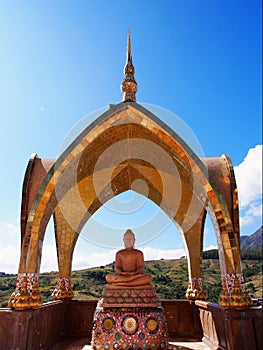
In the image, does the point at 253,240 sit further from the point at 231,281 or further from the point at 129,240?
the point at 129,240

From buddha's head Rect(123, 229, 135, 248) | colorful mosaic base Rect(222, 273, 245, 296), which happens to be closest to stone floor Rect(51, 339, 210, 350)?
colorful mosaic base Rect(222, 273, 245, 296)

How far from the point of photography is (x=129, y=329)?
17.6 feet

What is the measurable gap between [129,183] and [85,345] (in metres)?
5.39

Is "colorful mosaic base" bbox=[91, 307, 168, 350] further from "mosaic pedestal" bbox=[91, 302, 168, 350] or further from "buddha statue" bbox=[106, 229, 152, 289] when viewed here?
"buddha statue" bbox=[106, 229, 152, 289]

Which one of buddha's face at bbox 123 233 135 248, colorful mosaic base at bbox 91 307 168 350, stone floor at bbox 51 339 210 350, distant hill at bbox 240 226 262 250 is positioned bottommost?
stone floor at bbox 51 339 210 350

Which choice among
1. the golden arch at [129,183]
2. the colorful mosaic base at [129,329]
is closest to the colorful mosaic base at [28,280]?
the golden arch at [129,183]

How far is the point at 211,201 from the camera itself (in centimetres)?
633

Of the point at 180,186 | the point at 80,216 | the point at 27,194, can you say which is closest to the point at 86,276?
the point at 80,216

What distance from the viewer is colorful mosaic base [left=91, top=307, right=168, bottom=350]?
5277 mm

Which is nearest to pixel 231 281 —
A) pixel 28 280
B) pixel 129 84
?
pixel 28 280

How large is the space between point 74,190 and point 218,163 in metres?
4.78

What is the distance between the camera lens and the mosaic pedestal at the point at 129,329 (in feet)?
17.3

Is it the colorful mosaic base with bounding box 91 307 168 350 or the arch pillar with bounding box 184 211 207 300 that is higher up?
the arch pillar with bounding box 184 211 207 300

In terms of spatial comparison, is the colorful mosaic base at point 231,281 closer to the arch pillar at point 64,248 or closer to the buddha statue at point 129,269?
the buddha statue at point 129,269
